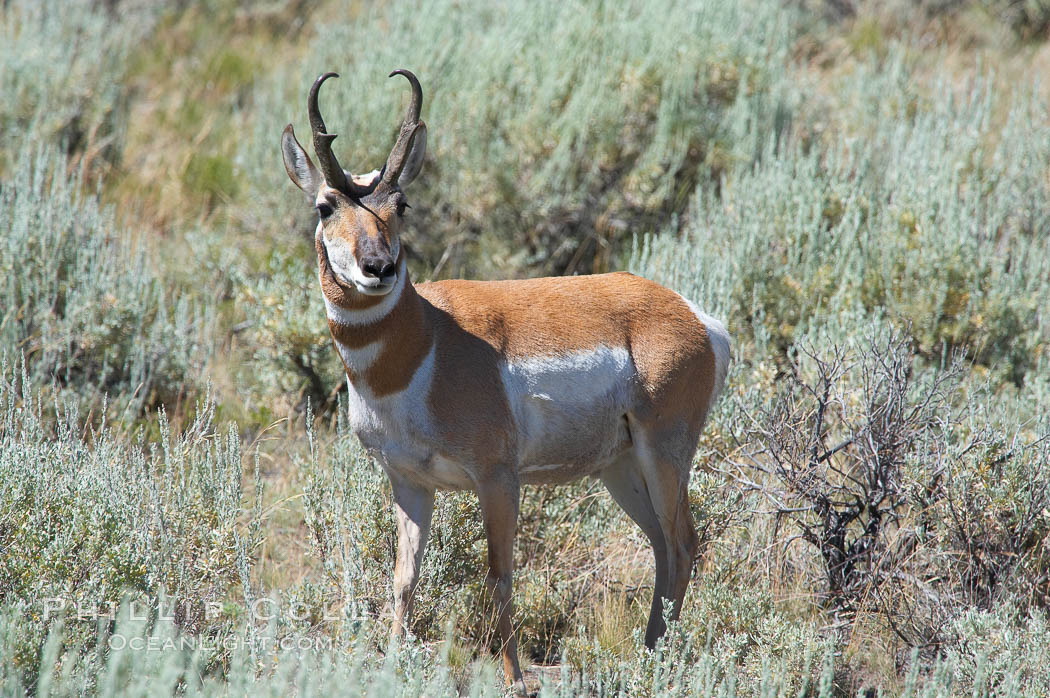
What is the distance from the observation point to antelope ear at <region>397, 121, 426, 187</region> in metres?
4.50

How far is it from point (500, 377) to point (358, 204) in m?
0.98

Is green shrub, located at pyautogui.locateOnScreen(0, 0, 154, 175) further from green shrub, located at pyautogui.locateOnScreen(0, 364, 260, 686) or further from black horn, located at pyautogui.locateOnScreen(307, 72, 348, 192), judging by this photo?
black horn, located at pyautogui.locateOnScreen(307, 72, 348, 192)

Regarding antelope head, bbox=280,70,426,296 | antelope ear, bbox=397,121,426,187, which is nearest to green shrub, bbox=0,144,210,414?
antelope head, bbox=280,70,426,296

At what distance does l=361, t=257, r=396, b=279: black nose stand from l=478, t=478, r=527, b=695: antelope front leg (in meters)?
1.03

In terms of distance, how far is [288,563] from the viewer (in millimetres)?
5508

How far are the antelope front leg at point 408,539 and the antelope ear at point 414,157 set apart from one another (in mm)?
1347

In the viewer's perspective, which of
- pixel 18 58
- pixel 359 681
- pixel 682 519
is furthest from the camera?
pixel 18 58

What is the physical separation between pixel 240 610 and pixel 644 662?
1.93 metres

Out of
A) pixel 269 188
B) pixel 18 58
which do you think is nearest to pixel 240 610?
pixel 269 188

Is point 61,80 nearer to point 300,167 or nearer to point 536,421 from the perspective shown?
point 300,167

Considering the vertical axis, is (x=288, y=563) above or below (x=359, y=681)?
below

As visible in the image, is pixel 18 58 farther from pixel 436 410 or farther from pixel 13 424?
pixel 436 410

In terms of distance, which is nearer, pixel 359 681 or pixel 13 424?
pixel 359 681

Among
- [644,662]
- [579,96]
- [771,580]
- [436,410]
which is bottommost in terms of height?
[771,580]
